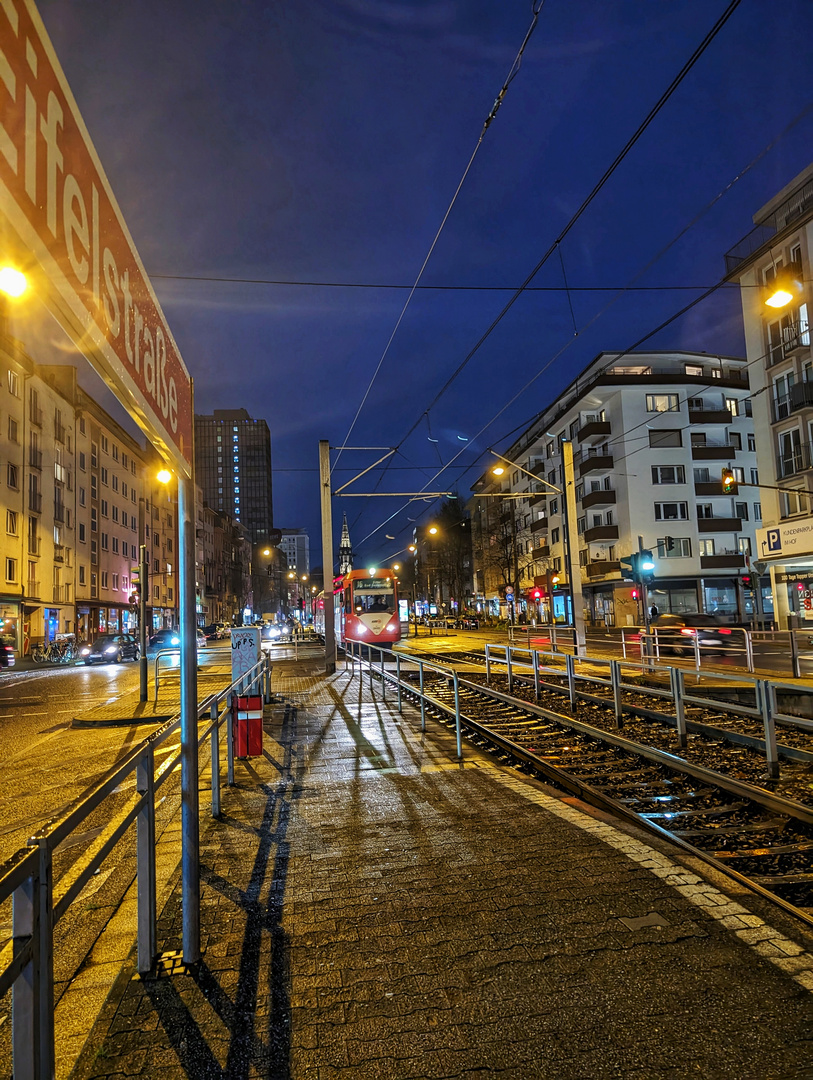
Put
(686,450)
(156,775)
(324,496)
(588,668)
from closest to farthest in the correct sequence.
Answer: (156,775)
(588,668)
(324,496)
(686,450)

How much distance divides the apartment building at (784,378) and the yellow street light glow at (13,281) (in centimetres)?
3572

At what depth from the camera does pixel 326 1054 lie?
2.90m

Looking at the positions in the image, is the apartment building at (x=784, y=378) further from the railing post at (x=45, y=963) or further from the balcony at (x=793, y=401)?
the railing post at (x=45, y=963)

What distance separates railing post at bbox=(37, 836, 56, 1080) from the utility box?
6.24 m

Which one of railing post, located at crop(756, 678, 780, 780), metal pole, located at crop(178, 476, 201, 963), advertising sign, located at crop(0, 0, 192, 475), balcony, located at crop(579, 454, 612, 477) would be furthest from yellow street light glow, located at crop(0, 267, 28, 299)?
balcony, located at crop(579, 454, 612, 477)

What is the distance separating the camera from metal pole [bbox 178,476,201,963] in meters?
3.63

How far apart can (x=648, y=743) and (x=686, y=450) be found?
45175 mm

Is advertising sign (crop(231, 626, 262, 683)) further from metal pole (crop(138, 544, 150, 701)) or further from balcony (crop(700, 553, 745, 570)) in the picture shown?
balcony (crop(700, 553, 745, 570))

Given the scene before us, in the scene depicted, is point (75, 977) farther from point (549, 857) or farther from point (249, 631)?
point (249, 631)

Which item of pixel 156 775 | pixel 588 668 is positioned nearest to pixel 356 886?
pixel 156 775

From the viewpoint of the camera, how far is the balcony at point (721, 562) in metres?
49.8

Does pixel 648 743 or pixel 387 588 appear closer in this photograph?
pixel 648 743

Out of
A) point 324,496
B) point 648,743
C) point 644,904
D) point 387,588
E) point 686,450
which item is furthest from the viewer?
point 686,450

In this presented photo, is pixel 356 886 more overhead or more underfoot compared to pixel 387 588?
more underfoot
